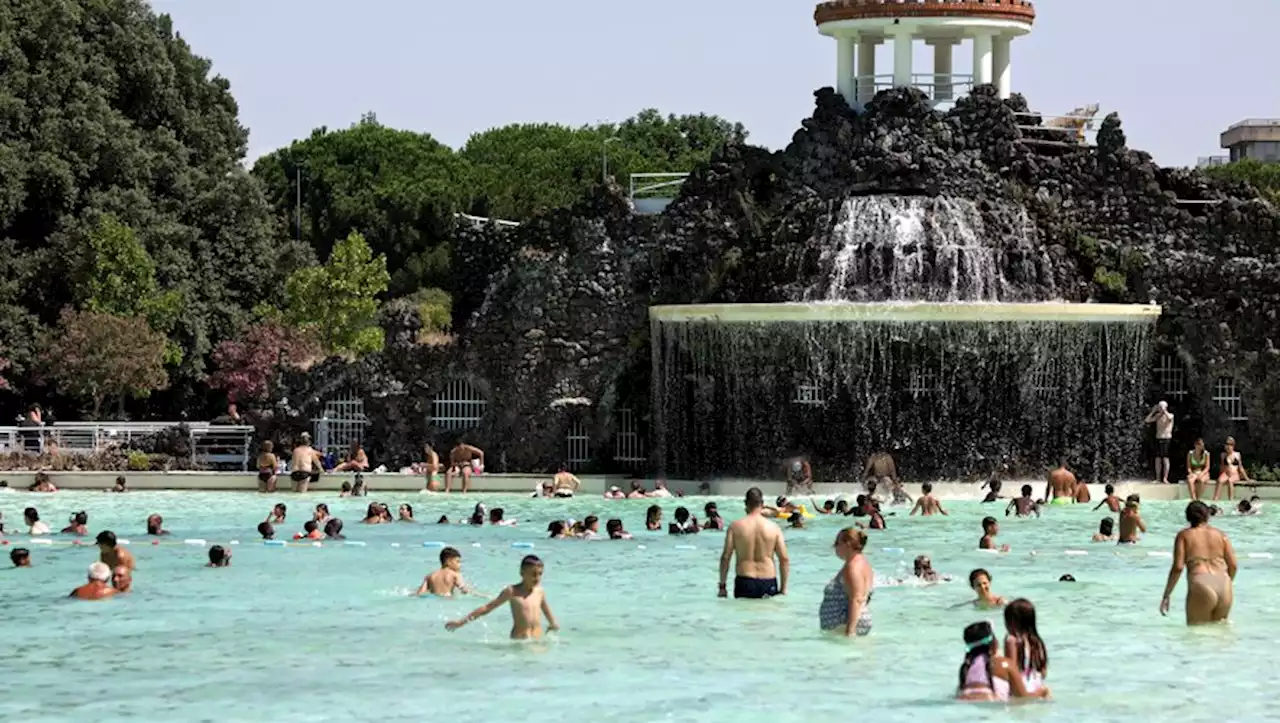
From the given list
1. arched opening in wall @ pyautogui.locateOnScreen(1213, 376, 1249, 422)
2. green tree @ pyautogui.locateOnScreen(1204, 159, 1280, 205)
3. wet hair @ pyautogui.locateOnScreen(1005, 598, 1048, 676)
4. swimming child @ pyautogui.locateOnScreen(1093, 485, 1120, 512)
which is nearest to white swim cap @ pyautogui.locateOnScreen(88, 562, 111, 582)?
wet hair @ pyautogui.locateOnScreen(1005, 598, 1048, 676)

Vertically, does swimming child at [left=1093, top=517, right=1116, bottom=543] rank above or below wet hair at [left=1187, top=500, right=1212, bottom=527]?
below

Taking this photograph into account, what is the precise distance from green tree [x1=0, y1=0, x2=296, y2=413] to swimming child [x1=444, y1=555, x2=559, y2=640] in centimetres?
3759

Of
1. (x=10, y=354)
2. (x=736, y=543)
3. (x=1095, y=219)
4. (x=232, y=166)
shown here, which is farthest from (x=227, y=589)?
(x=232, y=166)

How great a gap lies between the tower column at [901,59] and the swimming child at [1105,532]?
1746 cm

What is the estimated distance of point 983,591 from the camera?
26.3 metres

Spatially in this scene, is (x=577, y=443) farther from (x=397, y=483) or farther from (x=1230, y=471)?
(x=1230, y=471)

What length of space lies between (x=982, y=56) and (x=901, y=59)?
1652 millimetres

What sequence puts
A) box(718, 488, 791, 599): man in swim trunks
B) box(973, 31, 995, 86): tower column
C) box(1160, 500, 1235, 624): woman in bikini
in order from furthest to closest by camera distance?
box(973, 31, 995, 86): tower column → box(718, 488, 791, 599): man in swim trunks → box(1160, 500, 1235, 624): woman in bikini

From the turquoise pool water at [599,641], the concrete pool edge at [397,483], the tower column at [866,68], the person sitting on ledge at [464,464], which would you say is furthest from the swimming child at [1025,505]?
the tower column at [866,68]

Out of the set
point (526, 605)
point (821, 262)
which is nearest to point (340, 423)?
point (821, 262)

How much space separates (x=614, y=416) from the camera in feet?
163

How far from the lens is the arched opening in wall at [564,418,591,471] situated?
49500 millimetres

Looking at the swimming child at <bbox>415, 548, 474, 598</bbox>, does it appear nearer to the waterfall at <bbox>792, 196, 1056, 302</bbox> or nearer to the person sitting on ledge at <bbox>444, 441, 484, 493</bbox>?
the person sitting on ledge at <bbox>444, 441, 484, 493</bbox>

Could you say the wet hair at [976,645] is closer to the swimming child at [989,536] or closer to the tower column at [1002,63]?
the swimming child at [989,536]
